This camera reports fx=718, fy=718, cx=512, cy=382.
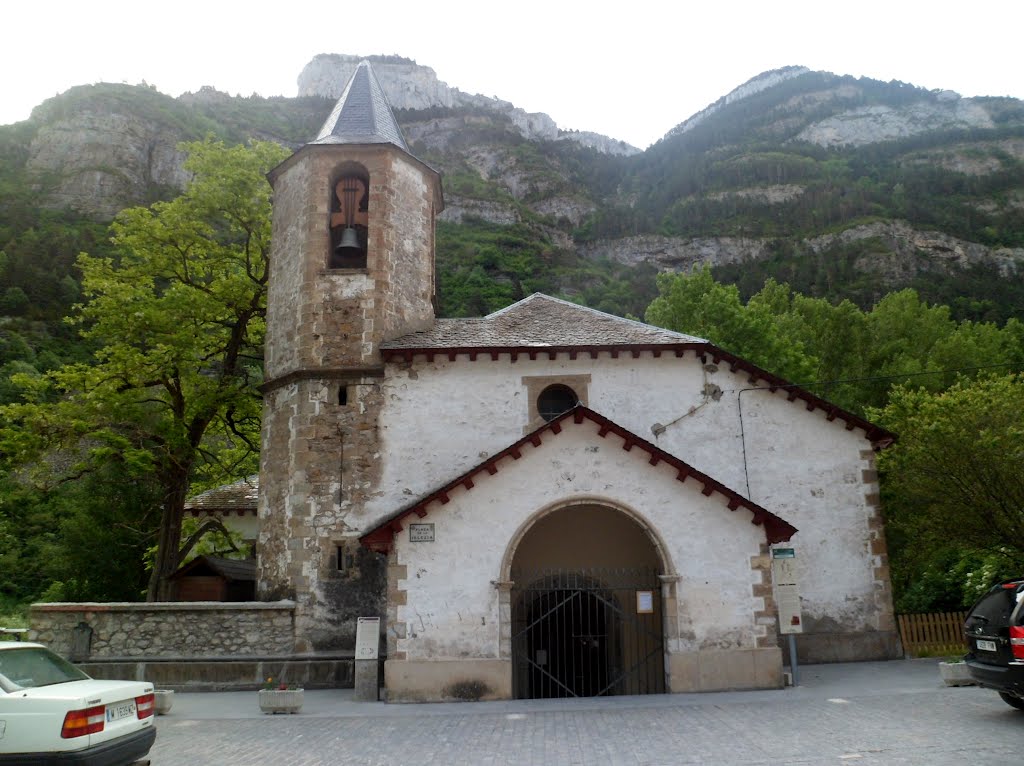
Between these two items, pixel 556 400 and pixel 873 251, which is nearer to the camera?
pixel 556 400

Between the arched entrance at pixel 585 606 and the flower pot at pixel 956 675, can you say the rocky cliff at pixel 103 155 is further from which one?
the flower pot at pixel 956 675

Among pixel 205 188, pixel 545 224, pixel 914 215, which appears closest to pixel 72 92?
pixel 545 224

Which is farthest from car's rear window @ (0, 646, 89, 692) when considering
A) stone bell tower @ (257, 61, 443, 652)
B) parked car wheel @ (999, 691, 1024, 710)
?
parked car wheel @ (999, 691, 1024, 710)

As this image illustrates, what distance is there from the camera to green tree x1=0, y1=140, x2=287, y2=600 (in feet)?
56.7

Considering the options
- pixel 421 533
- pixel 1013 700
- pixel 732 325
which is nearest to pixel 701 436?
pixel 421 533

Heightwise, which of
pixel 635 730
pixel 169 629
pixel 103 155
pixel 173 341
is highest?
pixel 103 155

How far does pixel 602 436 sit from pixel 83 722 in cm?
859

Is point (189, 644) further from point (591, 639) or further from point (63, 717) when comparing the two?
point (63, 717)

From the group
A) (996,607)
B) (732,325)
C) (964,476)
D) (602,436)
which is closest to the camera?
(996,607)

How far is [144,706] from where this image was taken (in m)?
7.05

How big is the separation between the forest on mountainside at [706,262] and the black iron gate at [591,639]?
21.1 feet

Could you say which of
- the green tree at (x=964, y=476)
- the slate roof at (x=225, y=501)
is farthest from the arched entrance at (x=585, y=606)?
the slate roof at (x=225, y=501)

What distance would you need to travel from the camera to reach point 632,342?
1558cm

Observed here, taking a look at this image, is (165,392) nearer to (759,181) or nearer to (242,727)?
(242,727)
